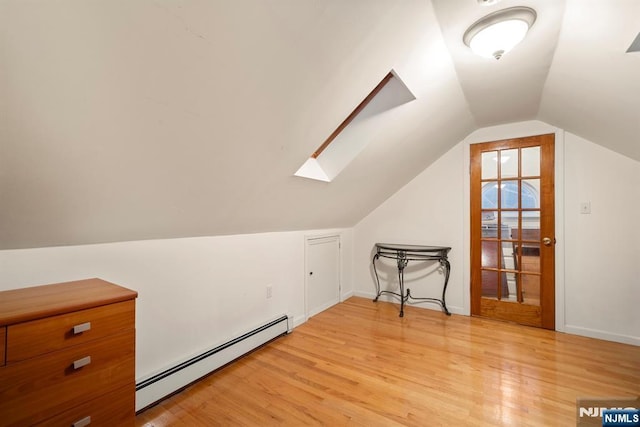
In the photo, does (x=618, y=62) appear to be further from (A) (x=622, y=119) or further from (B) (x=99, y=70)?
(B) (x=99, y=70)

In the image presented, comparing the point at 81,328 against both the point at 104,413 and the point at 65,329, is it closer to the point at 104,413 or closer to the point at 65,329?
the point at 65,329

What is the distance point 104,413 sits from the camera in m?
1.13

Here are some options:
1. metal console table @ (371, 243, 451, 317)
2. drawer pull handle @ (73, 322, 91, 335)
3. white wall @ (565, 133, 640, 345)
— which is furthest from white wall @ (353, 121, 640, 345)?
drawer pull handle @ (73, 322, 91, 335)

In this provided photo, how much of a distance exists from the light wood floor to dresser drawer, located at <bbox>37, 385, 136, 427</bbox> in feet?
1.41

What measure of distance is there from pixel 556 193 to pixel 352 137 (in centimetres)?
217

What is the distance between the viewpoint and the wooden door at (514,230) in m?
2.76

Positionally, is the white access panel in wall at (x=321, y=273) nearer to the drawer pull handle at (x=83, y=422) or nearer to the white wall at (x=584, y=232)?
the white wall at (x=584, y=232)

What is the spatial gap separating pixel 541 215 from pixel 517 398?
1.85 meters

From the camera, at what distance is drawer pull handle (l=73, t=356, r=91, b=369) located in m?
1.04

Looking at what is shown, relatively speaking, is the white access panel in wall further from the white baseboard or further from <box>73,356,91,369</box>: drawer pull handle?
the white baseboard

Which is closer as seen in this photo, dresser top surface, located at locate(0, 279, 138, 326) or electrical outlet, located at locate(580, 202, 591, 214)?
dresser top surface, located at locate(0, 279, 138, 326)

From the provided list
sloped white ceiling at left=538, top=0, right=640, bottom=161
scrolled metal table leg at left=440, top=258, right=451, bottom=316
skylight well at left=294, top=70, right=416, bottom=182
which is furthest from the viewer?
scrolled metal table leg at left=440, top=258, right=451, bottom=316

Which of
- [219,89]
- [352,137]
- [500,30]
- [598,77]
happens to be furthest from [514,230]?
[219,89]

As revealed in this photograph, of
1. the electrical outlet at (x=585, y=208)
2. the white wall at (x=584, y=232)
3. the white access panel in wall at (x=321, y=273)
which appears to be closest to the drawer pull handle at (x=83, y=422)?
the white access panel in wall at (x=321, y=273)
